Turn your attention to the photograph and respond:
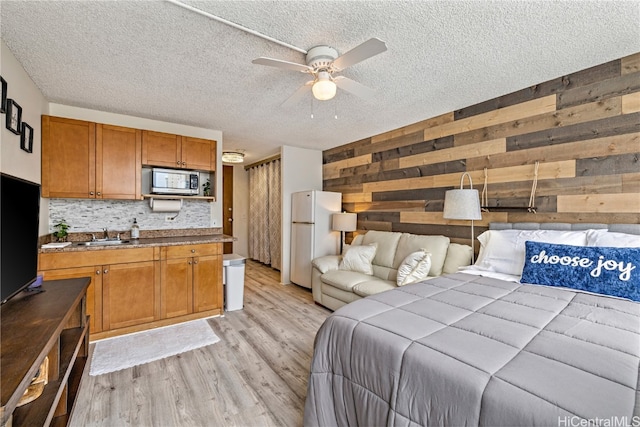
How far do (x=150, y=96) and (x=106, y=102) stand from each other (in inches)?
23.1

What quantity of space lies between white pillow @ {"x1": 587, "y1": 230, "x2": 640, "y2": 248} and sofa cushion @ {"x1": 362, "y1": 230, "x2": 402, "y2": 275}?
1809 millimetres

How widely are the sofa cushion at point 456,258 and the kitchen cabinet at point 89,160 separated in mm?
3575

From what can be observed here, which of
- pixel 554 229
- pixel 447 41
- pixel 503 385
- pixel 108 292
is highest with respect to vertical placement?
pixel 447 41

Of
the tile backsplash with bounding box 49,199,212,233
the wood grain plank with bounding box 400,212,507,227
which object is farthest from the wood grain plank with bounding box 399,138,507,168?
the tile backsplash with bounding box 49,199,212,233

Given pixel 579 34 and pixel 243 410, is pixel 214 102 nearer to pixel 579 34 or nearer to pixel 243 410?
pixel 243 410

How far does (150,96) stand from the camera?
2879 millimetres

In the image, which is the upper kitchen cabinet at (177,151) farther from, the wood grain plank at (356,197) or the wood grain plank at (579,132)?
the wood grain plank at (579,132)

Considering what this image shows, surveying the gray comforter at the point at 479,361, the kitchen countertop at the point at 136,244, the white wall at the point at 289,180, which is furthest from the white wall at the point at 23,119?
the white wall at the point at 289,180

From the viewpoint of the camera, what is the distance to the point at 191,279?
335 centimetres

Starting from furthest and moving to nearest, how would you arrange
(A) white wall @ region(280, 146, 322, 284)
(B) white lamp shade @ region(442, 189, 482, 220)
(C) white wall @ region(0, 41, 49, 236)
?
(A) white wall @ region(280, 146, 322, 284), (B) white lamp shade @ region(442, 189, 482, 220), (C) white wall @ region(0, 41, 49, 236)

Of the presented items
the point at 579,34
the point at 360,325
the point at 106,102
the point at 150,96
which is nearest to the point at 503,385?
the point at 360,325

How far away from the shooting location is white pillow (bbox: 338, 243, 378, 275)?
12.1 feet

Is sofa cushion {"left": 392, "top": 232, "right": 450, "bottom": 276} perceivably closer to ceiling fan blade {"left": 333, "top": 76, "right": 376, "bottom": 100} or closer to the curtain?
ceiling fan blade {"left": 333, "top": 76, "right": 376, "bottom": 100}

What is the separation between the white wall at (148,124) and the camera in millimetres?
3145
